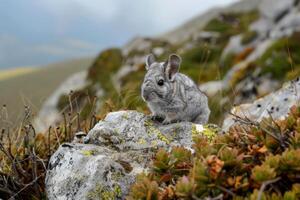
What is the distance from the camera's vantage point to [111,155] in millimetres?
6547

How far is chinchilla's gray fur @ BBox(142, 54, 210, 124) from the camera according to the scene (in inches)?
310

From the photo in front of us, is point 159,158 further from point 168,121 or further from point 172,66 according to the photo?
point 172,66

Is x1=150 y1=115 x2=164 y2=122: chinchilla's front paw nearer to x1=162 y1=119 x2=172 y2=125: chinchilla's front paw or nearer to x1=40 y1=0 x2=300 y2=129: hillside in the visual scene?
x1=162 y1=119 x2=172 y2=125: chinchilla's front paw

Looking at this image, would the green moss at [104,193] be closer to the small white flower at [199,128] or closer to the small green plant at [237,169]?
the small green plant at [237,169]

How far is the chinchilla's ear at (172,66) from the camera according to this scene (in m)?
7.96

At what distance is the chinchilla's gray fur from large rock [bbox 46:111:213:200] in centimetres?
34

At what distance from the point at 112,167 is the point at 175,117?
2180 millimetres

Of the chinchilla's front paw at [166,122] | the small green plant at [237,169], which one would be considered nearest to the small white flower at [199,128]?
the chinchilla's front paw at [166,122]

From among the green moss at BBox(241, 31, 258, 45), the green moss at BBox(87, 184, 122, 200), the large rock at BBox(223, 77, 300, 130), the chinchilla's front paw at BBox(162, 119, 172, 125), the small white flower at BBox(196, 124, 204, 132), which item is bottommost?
the green moss at BBox(241, 31, 258, 45)

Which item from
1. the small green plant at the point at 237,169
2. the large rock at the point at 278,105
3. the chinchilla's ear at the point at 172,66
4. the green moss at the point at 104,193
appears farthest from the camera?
the large rock at the point at 278,105

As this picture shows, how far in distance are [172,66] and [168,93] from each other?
0.42 m

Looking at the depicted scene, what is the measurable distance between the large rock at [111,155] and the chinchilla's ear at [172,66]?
80 cm

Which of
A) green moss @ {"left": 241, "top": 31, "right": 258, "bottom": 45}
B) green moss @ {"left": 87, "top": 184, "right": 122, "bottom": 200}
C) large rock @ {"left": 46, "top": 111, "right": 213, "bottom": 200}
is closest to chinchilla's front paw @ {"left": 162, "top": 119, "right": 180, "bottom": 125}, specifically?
large rock @ {"left": 46, "top": 111, "right": 213, "bottom": 200}

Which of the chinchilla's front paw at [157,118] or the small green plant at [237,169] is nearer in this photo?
the small green plant at [237,169]
